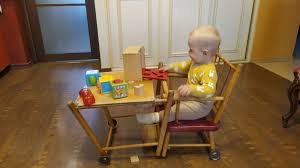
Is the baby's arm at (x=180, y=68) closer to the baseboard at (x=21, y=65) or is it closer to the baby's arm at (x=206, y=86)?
the baby's arm at (x=206, y=86)

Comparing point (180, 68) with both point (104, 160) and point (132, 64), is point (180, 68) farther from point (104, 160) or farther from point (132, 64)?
point (104, 160)

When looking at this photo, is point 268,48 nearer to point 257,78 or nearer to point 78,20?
point 257,78

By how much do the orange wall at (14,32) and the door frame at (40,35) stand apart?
0.09 m

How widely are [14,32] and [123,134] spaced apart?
2156mm

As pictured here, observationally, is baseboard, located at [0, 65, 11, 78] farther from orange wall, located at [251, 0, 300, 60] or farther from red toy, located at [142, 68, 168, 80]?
orange wall, located at [251, 0, 300, 60]

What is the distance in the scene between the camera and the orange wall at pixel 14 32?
2.85m

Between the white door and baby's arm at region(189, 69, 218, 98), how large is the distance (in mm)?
1707

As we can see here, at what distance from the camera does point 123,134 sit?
67.6 inches

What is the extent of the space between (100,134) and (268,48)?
2521 mm

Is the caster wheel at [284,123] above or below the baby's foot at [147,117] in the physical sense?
below

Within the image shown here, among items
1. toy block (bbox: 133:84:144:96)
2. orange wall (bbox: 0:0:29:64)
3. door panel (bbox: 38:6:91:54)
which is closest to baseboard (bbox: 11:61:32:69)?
orange wall (bbox: 0:0:29:64)

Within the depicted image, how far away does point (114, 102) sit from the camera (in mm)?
1168

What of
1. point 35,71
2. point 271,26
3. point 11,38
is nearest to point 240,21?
point 271,26

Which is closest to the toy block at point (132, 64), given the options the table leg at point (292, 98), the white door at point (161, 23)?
the table leg at point (292, 98)
